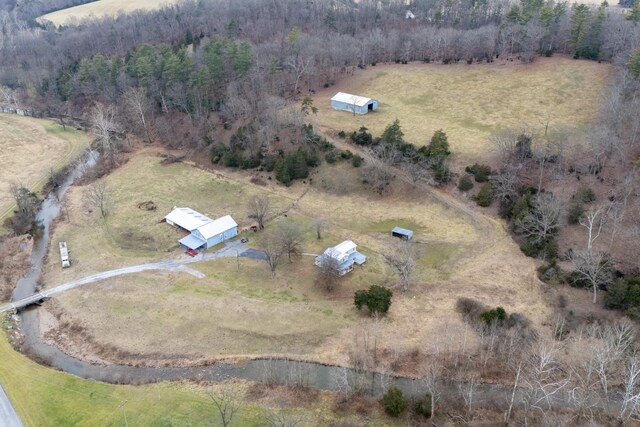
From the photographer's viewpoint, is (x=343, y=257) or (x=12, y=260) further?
(x=12, y=260)

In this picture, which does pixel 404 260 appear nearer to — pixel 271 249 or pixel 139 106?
pixel 271 249

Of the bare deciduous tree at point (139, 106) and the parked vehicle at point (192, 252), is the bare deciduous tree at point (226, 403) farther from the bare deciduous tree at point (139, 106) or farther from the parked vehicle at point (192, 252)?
the bare deciduous tree at point (139, 106)

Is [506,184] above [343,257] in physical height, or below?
above

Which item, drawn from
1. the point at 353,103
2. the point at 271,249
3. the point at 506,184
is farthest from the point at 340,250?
the point at 353,103

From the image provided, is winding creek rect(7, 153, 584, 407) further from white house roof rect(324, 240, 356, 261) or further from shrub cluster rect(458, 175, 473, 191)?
shrub cluster rect(458, 175, 473, 191)

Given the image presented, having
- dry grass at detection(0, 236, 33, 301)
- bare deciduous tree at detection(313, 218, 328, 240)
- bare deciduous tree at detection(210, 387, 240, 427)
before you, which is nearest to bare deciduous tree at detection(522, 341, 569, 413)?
bare deciduous tree at detection(210, 387, 240, 427)

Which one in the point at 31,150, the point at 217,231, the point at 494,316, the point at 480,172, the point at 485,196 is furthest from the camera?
the point at 31,150

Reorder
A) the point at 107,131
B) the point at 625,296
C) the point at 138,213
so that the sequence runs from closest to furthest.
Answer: the point at 625,296
the point at 138,213
the point at 107,131

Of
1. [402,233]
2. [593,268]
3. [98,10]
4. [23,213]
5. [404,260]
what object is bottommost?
[23,213]
